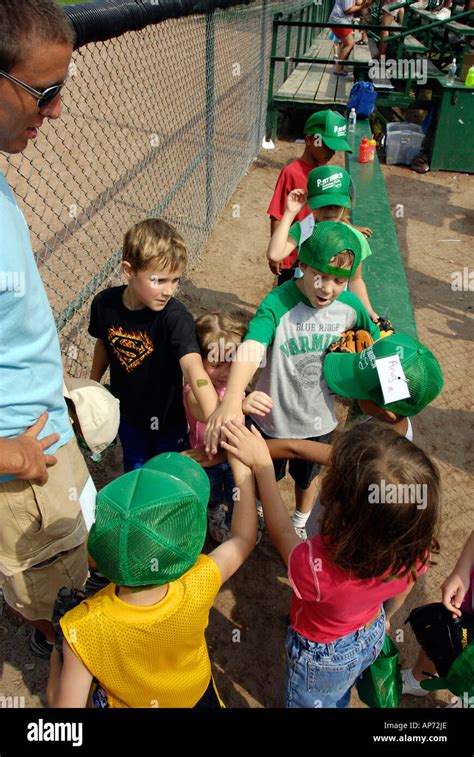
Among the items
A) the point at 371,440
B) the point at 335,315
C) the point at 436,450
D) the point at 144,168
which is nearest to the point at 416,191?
the point at 144,168

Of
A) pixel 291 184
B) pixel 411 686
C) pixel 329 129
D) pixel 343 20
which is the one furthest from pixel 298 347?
pixel 343 20

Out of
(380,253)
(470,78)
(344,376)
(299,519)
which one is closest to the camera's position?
(344,376)

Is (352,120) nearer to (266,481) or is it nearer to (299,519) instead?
(299,519)

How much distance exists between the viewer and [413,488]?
158 centimetres

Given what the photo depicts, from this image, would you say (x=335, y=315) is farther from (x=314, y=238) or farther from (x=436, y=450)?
(x=436, y=450)

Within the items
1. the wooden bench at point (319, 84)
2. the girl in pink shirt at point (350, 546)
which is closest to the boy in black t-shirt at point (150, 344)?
the girl in pink shirt at point (350, 546)

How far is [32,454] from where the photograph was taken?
175cm

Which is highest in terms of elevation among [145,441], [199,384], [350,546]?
[350,546]

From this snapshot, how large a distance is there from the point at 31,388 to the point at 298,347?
1.30 meters

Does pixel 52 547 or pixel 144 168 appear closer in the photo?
pixel 52 547

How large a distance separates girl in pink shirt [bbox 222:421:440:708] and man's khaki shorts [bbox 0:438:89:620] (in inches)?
22.9

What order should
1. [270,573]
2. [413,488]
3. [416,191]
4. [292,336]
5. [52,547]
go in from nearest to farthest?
1. [413,488]
2. [52,547]
3. [292,336]
4. [270,573]
5. [416,191]

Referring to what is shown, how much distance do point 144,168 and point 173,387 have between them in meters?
5.52

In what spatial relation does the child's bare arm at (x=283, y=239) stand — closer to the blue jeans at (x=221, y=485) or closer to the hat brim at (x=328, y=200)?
the hat brim at (x=328, y=200)
